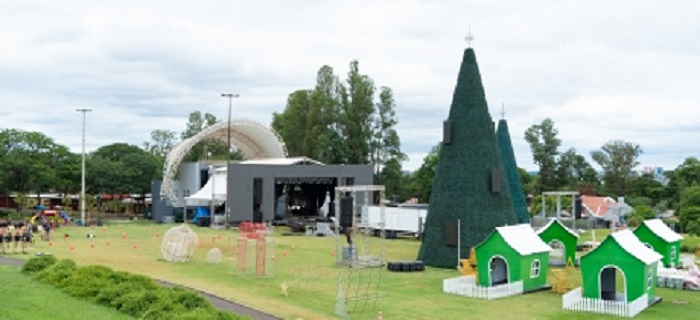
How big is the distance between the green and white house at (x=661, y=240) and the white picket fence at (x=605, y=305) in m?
8.80

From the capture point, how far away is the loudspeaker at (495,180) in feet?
105

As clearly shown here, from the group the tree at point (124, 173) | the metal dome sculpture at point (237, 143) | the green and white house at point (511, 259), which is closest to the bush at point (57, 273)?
the green and white house at point (511, 259)

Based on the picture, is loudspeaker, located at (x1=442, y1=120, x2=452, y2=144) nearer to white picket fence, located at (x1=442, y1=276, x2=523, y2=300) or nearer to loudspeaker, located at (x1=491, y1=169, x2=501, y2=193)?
loudspeaker, located at (x1=491, y1=169, x2=501, y2=193)

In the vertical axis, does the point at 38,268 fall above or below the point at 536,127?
below

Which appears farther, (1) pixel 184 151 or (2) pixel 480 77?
(1) pixel 184 151

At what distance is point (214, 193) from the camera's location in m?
57.9

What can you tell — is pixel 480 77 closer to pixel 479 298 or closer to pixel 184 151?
pixel 479 298

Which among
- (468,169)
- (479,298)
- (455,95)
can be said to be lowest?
(479,298)

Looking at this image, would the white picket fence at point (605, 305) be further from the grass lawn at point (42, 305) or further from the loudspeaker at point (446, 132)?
the grass lawn at point (42, 305)

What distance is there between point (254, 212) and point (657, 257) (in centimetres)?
3565

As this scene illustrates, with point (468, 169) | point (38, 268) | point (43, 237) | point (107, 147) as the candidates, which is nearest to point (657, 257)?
point (468, 169)

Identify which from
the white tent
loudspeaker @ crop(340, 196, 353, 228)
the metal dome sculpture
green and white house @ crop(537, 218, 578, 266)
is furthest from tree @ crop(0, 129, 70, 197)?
green and white house @ crop(537, 218, 578, 266)

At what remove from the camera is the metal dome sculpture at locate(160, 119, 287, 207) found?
2360 inches

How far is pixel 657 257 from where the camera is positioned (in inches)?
940
